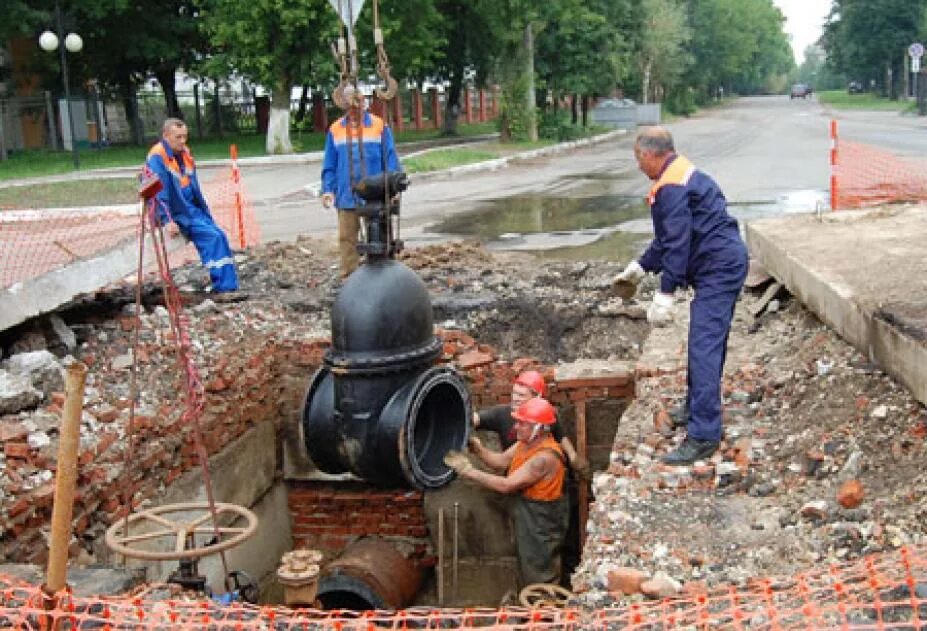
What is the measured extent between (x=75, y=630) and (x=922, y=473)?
3.37 metres

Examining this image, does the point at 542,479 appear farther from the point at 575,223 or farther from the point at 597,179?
the point at 597,179

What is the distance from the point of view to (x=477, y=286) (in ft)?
29.7

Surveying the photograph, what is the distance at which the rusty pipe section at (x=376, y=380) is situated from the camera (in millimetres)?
4074

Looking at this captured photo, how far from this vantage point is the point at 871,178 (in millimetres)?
13688

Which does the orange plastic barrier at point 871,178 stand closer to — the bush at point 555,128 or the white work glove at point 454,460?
the white work glove at point 454,460

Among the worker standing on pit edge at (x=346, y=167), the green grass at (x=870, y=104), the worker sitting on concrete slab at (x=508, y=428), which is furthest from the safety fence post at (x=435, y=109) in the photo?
the worker sitting on concrete slab at (x=508, y=428)

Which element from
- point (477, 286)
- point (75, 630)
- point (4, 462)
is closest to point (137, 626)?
point (75, 630)

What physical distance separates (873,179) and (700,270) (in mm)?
9642

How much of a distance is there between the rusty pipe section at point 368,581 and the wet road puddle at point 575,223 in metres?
4.38

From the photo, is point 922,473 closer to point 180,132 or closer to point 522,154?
point 180,132

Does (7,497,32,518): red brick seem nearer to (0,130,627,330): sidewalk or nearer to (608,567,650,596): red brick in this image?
(0,130,627,330): sidewalk

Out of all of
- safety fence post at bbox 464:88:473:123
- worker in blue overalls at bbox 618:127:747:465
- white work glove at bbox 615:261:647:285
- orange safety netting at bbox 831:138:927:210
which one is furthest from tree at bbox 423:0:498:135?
worker in blue overalls at bbox 618:127:747:465

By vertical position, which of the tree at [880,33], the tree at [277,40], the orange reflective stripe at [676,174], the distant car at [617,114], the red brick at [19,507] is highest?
the tree at [880,33]

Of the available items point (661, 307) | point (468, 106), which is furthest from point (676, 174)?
point (468, 106)
